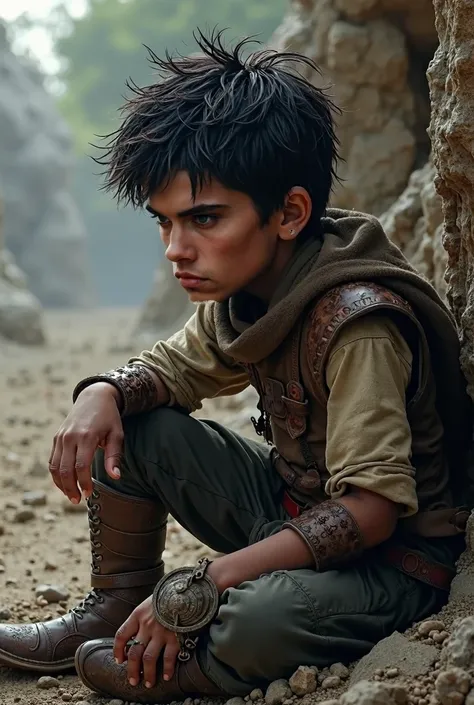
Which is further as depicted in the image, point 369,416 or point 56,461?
point 56,461

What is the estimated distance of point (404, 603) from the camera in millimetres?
2043

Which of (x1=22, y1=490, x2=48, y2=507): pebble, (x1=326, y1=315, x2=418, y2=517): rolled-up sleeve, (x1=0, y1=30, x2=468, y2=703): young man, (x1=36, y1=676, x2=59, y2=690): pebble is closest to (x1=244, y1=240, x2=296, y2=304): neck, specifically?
(x1=0, y1=30, x2=468, y2=703): young man

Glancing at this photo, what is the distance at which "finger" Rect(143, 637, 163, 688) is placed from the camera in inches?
78.0

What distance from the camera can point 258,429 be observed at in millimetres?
2395

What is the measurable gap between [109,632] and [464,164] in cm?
130

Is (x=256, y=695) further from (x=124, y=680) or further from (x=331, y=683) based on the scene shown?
(x=124, y=680)

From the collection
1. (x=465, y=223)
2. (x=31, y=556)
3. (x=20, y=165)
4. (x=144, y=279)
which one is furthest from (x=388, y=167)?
(x=144, y=279)

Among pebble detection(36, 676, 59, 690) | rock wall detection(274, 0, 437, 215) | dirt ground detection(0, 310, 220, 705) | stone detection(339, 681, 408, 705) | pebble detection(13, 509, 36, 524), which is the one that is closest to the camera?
stone detection(339, 681, 408, 705)

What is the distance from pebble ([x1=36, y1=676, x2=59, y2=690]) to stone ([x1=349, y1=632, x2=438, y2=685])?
29.1 inches

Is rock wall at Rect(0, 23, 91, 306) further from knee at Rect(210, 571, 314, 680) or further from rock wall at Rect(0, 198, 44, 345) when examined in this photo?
knee at Rect(210, 571, 314, 680)

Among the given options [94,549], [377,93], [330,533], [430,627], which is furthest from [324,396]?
[377,93]

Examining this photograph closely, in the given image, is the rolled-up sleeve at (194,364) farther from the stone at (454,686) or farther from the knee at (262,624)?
the stone at (454,686)

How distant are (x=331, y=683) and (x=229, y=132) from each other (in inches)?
43.5

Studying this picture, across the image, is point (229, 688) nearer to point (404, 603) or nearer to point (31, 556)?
point (404, 603)
